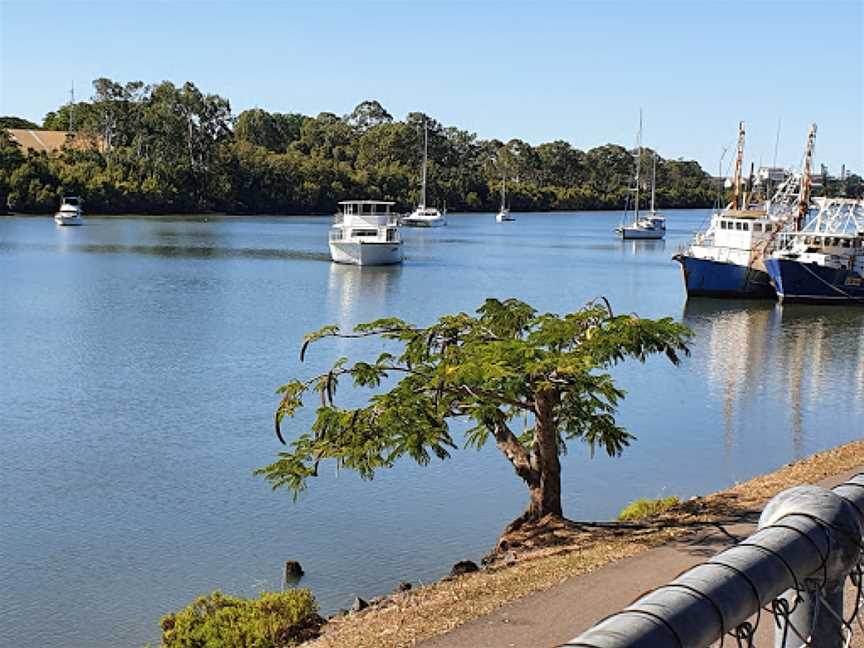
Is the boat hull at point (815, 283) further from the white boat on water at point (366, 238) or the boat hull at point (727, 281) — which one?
the white boat on water at point (366, 238)

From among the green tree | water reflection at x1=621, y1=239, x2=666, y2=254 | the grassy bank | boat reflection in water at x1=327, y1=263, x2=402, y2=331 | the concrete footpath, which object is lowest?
boat reflection in water at x1=327, y1=263, x2=402, y2=331

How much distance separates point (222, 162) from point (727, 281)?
292 ft

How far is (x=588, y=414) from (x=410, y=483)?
232 inches

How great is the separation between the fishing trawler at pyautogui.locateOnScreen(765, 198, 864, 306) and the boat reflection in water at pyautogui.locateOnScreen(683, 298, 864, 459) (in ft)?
2.79

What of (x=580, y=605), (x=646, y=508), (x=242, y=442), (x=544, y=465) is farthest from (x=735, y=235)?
(x=580, y=605)

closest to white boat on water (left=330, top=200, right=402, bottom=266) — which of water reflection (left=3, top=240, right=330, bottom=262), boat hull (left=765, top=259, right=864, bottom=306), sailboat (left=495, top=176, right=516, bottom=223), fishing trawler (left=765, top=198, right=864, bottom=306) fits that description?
water reflection (left=3, top=240, right=330, bottom=262)

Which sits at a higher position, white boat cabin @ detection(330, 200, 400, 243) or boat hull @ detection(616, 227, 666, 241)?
white boat cabin @ detection(330, 200, 400, 243)

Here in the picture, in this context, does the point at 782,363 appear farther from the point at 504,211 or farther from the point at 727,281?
the point at 504,211

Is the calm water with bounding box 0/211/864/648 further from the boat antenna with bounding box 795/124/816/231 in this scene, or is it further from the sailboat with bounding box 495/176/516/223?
the sailboat with bounding box 495/176/516/223

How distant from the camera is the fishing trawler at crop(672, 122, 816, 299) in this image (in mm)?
58375

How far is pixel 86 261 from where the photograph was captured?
6881cm

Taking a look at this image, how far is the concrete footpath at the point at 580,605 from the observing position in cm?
908

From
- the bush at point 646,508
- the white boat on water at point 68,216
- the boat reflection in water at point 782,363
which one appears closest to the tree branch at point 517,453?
the bush at point 646,508

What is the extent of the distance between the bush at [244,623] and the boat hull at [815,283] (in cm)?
4834
